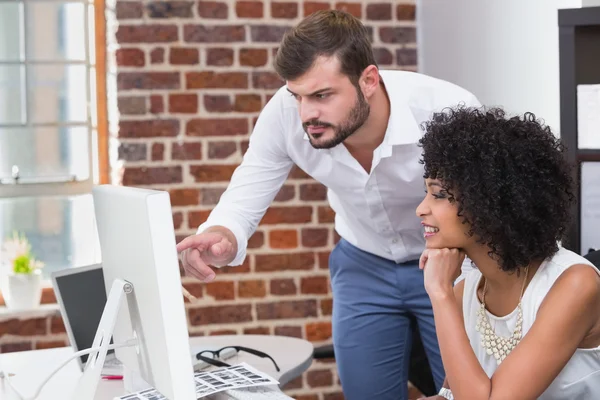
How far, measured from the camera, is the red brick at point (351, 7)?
315 centimetres

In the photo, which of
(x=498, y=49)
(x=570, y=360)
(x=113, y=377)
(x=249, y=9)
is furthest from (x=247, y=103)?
(x=570, y=360)

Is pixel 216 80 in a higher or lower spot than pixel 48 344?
higher

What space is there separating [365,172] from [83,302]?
77 centimetres

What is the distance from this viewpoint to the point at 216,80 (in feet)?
10.0

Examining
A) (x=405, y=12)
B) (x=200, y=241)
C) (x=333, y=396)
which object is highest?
(x=405, y=12)

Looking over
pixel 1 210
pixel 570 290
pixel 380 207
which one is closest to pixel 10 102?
pixel 1 210

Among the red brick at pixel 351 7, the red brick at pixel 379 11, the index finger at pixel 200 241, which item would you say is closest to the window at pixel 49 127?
the red brick at pixel 351 7

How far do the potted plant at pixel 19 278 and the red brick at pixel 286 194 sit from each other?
934 mm

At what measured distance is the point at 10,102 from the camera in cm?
313

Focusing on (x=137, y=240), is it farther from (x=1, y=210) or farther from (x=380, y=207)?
(x=1, y=210)

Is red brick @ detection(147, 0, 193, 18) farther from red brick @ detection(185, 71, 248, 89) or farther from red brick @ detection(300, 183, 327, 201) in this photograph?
red brick @ detection(300, 183, 327, 201)

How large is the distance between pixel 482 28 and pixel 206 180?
3.67 feet

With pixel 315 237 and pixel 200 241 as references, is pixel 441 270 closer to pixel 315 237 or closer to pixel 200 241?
pixel 200 241

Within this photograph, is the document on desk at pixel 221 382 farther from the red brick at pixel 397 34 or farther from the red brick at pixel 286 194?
the red brick at pixel 397 34
